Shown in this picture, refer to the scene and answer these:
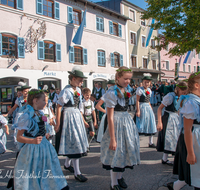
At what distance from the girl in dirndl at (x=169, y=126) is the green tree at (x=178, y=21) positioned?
7505 millimetres

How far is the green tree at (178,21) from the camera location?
32.9 feet

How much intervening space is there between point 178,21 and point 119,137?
10.5 m

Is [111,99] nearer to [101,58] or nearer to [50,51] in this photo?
[50,51]

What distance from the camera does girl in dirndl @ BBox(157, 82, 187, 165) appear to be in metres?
3.99

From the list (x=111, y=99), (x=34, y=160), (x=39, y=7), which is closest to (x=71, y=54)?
(x=39, y=7)

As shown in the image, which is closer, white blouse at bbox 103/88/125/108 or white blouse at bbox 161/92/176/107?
white blouse at bbox 103/88/125/108

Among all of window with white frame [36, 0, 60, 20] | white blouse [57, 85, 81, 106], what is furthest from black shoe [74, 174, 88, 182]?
window with white frame [36, 0, 60, 20]

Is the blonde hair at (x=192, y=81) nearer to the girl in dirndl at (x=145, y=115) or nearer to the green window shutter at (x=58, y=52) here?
the girl in dirndl at (x=145, y=115)

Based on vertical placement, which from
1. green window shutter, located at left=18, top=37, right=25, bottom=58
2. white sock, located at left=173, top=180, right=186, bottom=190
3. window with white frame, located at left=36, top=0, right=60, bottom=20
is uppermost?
window with white frame, located at left=36, top=0, right=60, bottom=20

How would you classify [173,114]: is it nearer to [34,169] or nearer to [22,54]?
[34,169]

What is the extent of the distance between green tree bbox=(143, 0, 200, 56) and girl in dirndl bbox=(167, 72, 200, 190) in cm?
889

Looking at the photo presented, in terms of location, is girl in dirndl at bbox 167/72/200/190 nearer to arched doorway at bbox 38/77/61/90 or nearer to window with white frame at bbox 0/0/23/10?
arched doorway at bbox 38/77/61/90

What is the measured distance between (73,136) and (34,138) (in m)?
1.03

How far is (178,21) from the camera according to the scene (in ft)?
36.7
